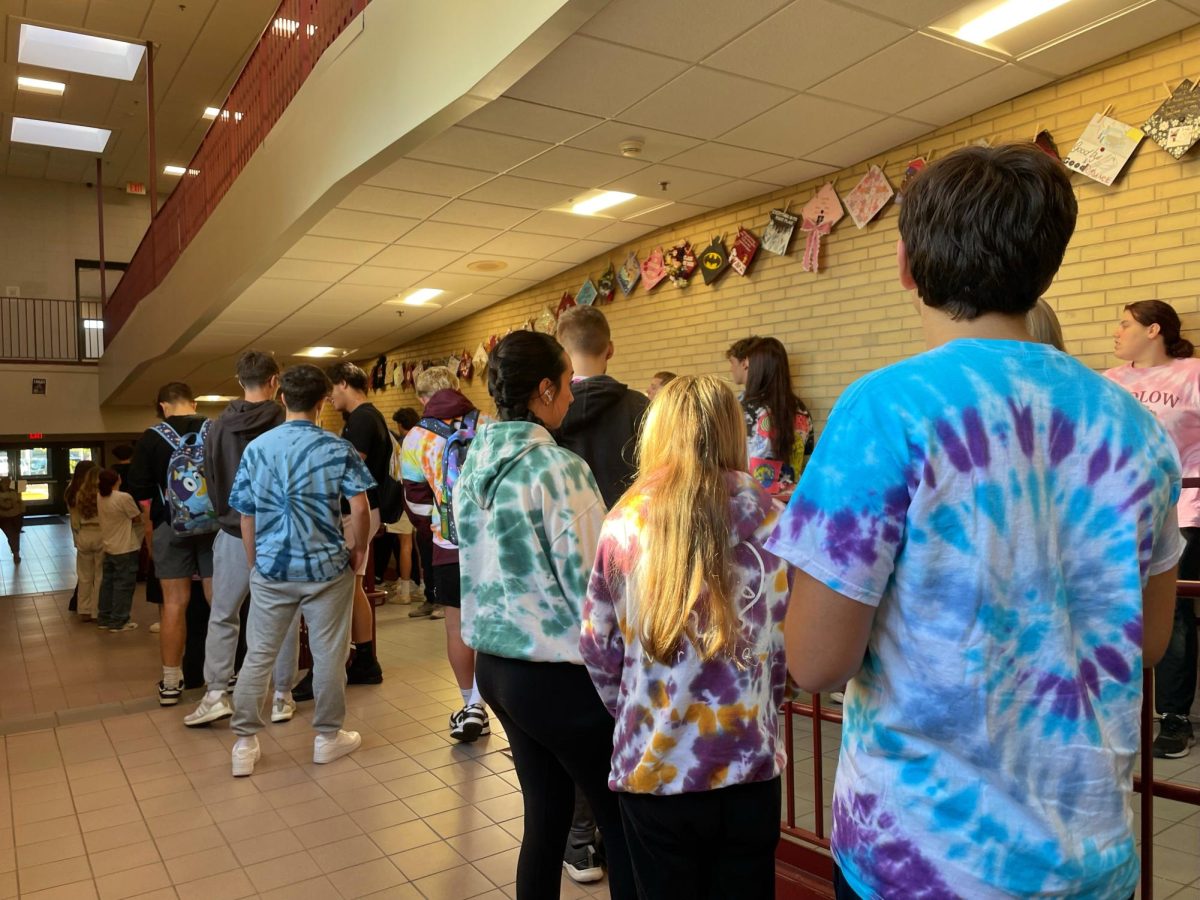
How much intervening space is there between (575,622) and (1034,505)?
1310mm

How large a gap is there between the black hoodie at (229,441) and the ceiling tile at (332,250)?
257 cm

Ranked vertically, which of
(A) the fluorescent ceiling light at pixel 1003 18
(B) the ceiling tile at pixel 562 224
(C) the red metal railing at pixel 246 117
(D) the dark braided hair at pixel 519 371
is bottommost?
(D) the dark braided hair at pixel 519 371

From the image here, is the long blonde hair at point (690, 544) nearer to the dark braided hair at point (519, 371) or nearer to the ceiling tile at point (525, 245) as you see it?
the dark braided hair at point (519, 371)

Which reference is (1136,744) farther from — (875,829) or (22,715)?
(22,715)

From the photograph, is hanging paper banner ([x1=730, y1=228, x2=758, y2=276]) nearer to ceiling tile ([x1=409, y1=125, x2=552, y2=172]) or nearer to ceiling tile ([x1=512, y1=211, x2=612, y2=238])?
ceiling tile ([x1=512, y1=211, x2=612, y2=238])

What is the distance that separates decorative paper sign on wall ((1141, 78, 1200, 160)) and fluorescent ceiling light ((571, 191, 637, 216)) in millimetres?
3164

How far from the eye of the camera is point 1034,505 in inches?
38.7

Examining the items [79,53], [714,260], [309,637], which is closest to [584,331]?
[309,637]

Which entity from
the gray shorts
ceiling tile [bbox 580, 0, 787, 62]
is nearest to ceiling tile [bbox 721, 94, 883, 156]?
ceiling tile [bbox 580, 0, 787, 62]

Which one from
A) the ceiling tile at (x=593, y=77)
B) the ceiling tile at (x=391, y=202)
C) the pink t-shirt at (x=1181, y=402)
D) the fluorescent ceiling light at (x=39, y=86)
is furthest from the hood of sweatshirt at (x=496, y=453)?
the fluorescent ceiling light at (x=39, y=86)

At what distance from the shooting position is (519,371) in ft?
7.45

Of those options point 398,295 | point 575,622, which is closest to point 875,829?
point 575,622

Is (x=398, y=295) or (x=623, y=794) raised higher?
(x=398, y=295)

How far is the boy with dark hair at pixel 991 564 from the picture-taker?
977 mm
